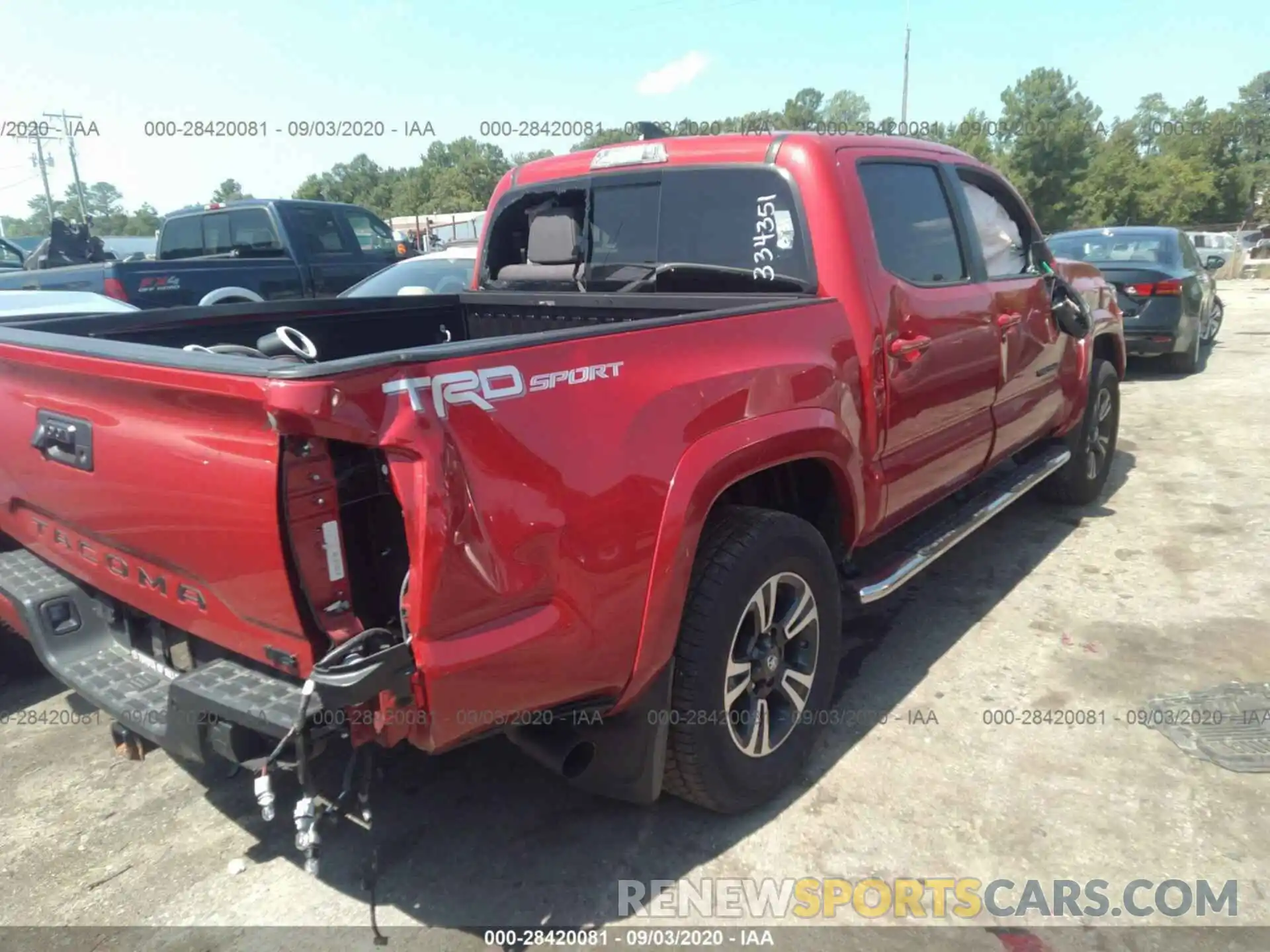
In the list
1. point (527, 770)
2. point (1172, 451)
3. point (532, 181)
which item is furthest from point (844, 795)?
point (1172, 451)

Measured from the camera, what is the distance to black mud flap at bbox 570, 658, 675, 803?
244 cm

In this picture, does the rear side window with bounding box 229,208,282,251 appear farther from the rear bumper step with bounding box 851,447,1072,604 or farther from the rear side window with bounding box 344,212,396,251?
the rear bumper step with bounding box 851,447,1072,604

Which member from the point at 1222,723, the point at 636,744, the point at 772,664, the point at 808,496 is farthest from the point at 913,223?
the point at 636,744

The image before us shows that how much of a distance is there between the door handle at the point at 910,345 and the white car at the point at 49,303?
14.0ft

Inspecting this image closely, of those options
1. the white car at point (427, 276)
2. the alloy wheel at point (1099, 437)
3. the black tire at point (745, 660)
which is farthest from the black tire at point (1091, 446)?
the white car at point (427, 276)

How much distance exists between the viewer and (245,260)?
918 cm

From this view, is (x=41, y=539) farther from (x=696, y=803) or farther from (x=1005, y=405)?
(x=1005, y=405)

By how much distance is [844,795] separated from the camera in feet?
9.68

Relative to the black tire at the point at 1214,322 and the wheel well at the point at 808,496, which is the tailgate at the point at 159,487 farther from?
the black tire at the point at 1214,322

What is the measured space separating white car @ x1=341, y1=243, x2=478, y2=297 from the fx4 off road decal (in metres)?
5.19

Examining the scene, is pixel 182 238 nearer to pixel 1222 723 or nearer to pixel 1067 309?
pixel 1067 309

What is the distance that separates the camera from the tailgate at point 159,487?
6.28 ft

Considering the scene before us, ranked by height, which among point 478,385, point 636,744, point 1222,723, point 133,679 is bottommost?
point 1222,723

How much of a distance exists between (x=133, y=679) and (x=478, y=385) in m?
1.38
